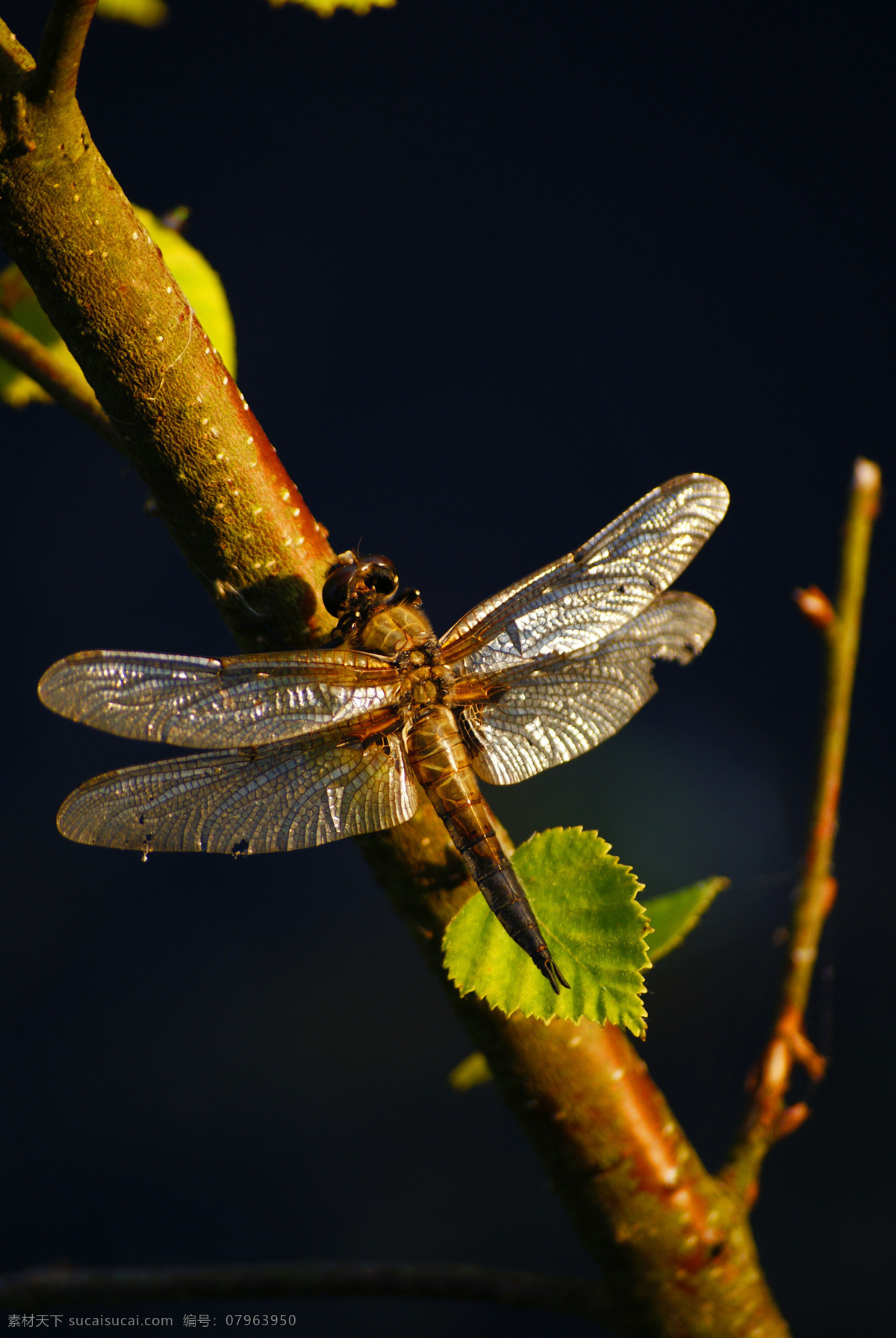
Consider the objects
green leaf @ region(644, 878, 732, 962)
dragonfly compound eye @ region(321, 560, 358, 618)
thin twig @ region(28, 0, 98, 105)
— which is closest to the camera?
thin twig @ region(28, 0, 98, 105)

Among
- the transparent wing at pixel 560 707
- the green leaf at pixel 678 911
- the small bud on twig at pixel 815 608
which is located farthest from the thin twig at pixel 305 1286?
the small bud on twig at pixel 815 608

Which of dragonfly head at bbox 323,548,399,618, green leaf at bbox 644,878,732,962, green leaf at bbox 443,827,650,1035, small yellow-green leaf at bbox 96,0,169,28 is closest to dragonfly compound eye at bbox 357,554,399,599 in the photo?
dragonfly head at bbox 323,548,399,618

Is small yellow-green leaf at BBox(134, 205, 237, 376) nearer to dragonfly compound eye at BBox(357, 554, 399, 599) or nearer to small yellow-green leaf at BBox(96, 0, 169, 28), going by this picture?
small yellow-green leaf at BBox(96, 0, 169, 28)

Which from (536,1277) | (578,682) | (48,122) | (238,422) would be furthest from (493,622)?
(536,1277)

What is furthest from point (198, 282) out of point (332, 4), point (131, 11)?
point (332, 4)

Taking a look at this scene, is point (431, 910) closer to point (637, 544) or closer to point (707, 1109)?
point (637, 544)

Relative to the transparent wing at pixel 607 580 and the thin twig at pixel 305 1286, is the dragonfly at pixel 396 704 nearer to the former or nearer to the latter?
the transparent wing at pixel 607 580
